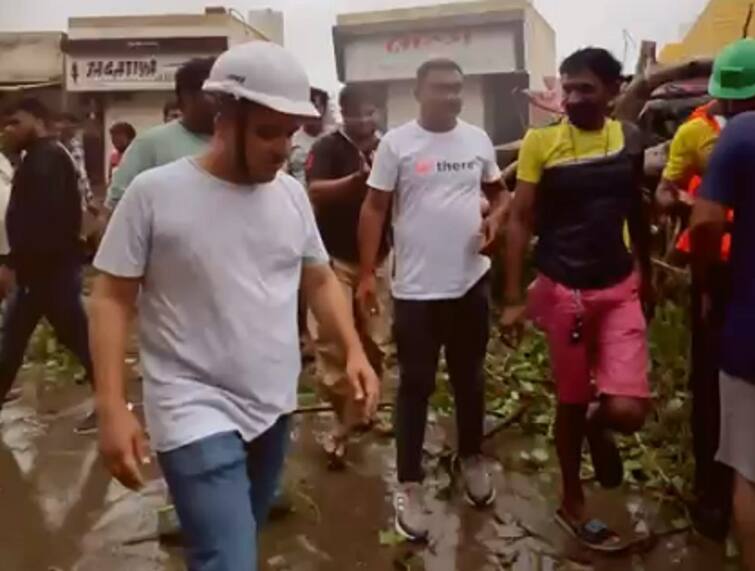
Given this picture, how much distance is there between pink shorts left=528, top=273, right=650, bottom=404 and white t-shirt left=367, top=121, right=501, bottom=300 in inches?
21.5

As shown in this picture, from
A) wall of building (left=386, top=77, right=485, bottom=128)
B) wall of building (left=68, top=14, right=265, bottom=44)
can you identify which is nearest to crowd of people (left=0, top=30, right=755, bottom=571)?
wall of building (left=386, top=77, right=485, bottom=128)

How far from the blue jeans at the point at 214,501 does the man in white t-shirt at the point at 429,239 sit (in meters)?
2.09

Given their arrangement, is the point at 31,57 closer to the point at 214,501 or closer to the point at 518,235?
the point at 518,235

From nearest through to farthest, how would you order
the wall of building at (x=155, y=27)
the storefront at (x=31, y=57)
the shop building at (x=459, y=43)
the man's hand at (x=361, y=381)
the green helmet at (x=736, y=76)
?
1. the man's hand at (x=361, y=381)
2. the green helmet at (x=736, y=76)
3. the shop building at (x=459, y=43)
4. the wall of building at (x=155, y=27)
5. the storefront at (x=31, y=57)

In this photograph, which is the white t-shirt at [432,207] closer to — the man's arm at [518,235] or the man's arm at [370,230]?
the man's arm at [370,230]

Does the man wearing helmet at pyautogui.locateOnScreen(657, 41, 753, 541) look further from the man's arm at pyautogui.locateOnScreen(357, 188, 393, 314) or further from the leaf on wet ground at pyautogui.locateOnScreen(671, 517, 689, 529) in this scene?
the man's arm at pyautogui.locateOnScreen(357, 188, 393, 314)

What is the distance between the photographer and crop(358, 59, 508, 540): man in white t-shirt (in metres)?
5.20

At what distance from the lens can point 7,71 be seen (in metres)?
27.7

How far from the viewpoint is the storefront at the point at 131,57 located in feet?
87.5

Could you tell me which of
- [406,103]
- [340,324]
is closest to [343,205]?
[340,324]

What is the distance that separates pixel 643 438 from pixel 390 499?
1.37 m

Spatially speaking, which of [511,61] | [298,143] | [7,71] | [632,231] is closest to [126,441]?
[632,231]

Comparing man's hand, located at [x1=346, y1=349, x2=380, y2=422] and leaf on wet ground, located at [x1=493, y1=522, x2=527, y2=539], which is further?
leaf on wet ground, located at [x1=493, y1=522, x2=527, y2=539]

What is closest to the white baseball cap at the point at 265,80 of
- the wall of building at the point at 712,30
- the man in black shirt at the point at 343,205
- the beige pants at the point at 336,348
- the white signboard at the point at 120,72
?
the man in black shirt at the point at 343,205
